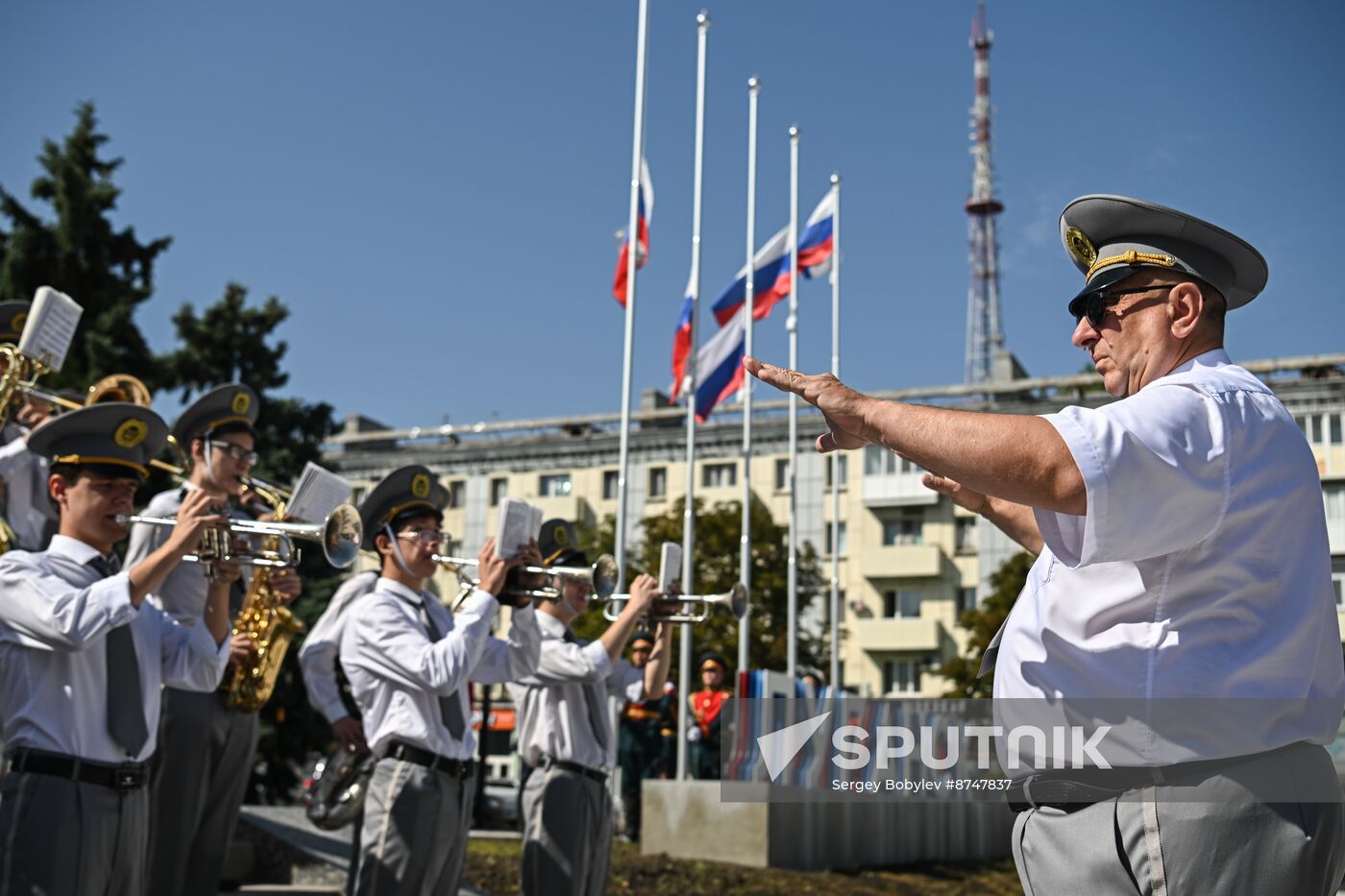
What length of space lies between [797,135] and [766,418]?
37.5 m

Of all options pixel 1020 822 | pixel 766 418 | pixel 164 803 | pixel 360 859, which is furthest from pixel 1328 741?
pixel 766 418

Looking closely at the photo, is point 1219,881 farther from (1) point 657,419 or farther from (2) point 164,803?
(1) point 657,419

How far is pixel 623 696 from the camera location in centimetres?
1098

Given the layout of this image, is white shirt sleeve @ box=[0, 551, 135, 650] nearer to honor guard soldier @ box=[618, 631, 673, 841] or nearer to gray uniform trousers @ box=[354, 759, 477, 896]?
gray uniform trousers @ box=[354, 759, 477, 896]

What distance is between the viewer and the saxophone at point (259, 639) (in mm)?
7734

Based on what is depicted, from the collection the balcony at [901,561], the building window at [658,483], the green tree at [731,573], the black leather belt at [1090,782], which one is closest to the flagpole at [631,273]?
the black leather belt at [1090,782]

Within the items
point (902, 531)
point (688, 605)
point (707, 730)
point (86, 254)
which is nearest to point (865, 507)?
point (902, 531)

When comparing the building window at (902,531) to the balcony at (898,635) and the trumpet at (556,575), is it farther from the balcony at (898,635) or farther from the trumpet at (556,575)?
the trumpet at (556,575)

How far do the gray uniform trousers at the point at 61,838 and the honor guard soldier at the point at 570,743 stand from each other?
333 centimetres

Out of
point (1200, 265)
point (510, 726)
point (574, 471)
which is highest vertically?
point (574, 471)

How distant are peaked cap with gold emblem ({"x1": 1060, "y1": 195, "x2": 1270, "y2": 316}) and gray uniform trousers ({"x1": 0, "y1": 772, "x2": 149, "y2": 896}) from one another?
410cm

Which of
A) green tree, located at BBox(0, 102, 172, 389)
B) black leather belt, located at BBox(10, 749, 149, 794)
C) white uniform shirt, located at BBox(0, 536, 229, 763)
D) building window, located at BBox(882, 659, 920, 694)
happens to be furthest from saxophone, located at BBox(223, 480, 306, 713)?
building window, located at BBox(882, 659, 920, 694)

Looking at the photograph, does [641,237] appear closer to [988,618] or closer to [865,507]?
[988,618]

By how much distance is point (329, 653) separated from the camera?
28.9 feet
